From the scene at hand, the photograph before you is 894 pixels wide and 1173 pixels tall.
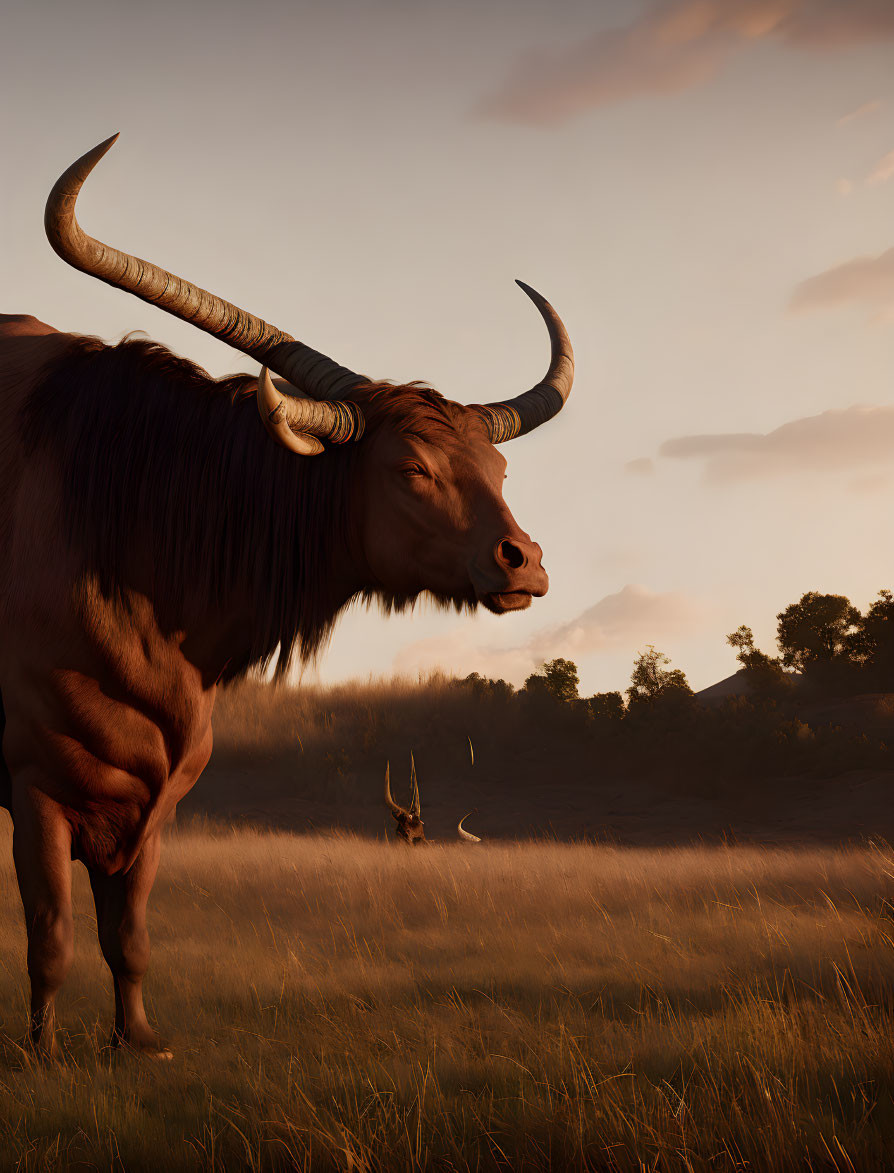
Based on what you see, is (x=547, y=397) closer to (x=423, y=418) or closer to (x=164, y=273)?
(x=423, y=418)

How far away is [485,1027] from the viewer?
15.3 feet

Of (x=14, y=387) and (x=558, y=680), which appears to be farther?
(x=558, y=680)

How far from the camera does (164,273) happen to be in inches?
166

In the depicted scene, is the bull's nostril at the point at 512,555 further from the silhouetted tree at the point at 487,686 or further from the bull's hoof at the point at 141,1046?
the silhouetted tree at the point at 487,686

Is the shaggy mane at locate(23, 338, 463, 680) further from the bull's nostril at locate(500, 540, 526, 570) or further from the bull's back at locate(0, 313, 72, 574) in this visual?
the bull's nostril at locate(500, 540, 526, 570)

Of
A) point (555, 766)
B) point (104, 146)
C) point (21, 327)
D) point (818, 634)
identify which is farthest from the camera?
point (818, 634)

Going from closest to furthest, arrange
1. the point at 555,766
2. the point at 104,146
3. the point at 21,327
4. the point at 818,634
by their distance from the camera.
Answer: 1. the point at 104,146
2. the point at 21,327
3. the point at 555,766
4. the point at 818,634

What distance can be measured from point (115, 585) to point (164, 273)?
141cm

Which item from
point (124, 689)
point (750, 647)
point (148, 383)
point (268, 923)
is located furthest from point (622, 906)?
point (750, 647)

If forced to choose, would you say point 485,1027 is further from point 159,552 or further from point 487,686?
point 487,686

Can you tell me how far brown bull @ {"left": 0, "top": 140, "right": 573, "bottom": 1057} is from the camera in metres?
4.09

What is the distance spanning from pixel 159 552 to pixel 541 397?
2050 mm

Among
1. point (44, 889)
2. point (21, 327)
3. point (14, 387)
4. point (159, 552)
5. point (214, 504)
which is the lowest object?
point (44, 889)

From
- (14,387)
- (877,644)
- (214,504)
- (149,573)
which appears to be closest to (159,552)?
(149,573)
